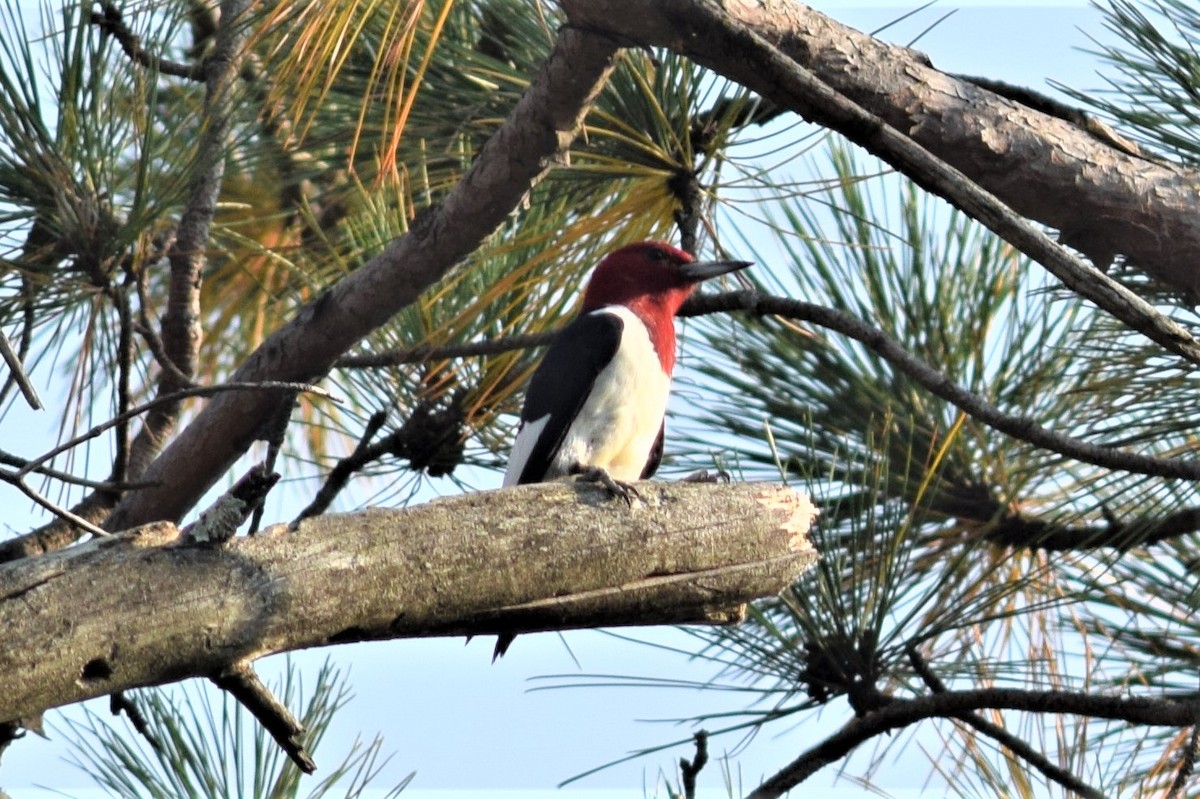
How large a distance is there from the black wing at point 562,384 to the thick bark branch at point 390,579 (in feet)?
2.70

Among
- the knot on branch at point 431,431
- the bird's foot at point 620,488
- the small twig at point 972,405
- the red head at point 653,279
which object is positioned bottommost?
the bird's foot at point 620,488

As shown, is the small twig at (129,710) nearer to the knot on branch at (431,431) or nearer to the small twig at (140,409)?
the small twig at (140,409)

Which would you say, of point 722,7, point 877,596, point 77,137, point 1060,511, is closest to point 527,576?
point 722,7

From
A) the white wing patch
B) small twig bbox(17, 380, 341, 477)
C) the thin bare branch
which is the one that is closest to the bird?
the white wing patch

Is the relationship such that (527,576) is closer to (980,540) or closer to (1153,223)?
(1153,223)

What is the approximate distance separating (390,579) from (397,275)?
808 millimetres

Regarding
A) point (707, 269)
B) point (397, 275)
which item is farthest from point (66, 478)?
point (707, 269)

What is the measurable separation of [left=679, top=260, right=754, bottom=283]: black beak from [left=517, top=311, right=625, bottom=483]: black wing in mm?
263

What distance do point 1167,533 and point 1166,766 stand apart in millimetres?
392

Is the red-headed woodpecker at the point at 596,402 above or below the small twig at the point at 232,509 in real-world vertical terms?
above

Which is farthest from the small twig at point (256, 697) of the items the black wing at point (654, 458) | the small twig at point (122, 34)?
the black wing at point (654, 458)

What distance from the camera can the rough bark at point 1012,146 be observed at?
199 cm

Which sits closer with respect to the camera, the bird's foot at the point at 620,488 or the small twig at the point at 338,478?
the bird's foot at the point at 620,488

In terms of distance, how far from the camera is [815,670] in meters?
2.39
